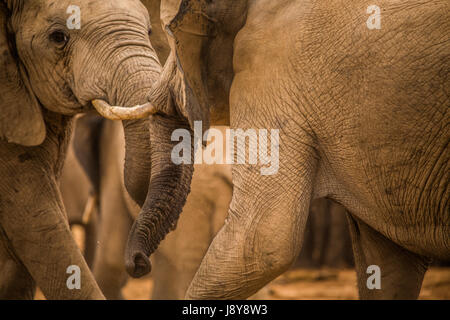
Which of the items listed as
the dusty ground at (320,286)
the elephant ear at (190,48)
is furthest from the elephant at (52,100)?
the dusty ground at (320,286)

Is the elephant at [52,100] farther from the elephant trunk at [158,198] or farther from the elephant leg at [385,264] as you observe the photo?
the elephant leg at [385,264]

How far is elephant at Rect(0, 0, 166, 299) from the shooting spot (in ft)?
10.2

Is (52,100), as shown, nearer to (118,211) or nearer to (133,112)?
(133,112)

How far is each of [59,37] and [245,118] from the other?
0.93 meters

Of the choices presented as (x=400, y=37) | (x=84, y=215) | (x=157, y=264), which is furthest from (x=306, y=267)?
(x=400, y=37)

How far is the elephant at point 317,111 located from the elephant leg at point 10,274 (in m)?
1.01

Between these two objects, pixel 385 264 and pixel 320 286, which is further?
pixel 320 286

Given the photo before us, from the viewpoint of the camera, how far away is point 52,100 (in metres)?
3.22

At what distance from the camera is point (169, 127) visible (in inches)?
114

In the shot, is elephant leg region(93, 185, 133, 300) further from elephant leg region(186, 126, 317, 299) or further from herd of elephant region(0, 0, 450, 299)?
elephant leg region(186, 126, 317, 299)

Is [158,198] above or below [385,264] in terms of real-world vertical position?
above

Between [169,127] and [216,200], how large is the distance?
1172 millimetres

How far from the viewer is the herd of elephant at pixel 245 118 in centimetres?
247

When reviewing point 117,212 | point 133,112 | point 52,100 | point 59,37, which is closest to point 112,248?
point 117,212
